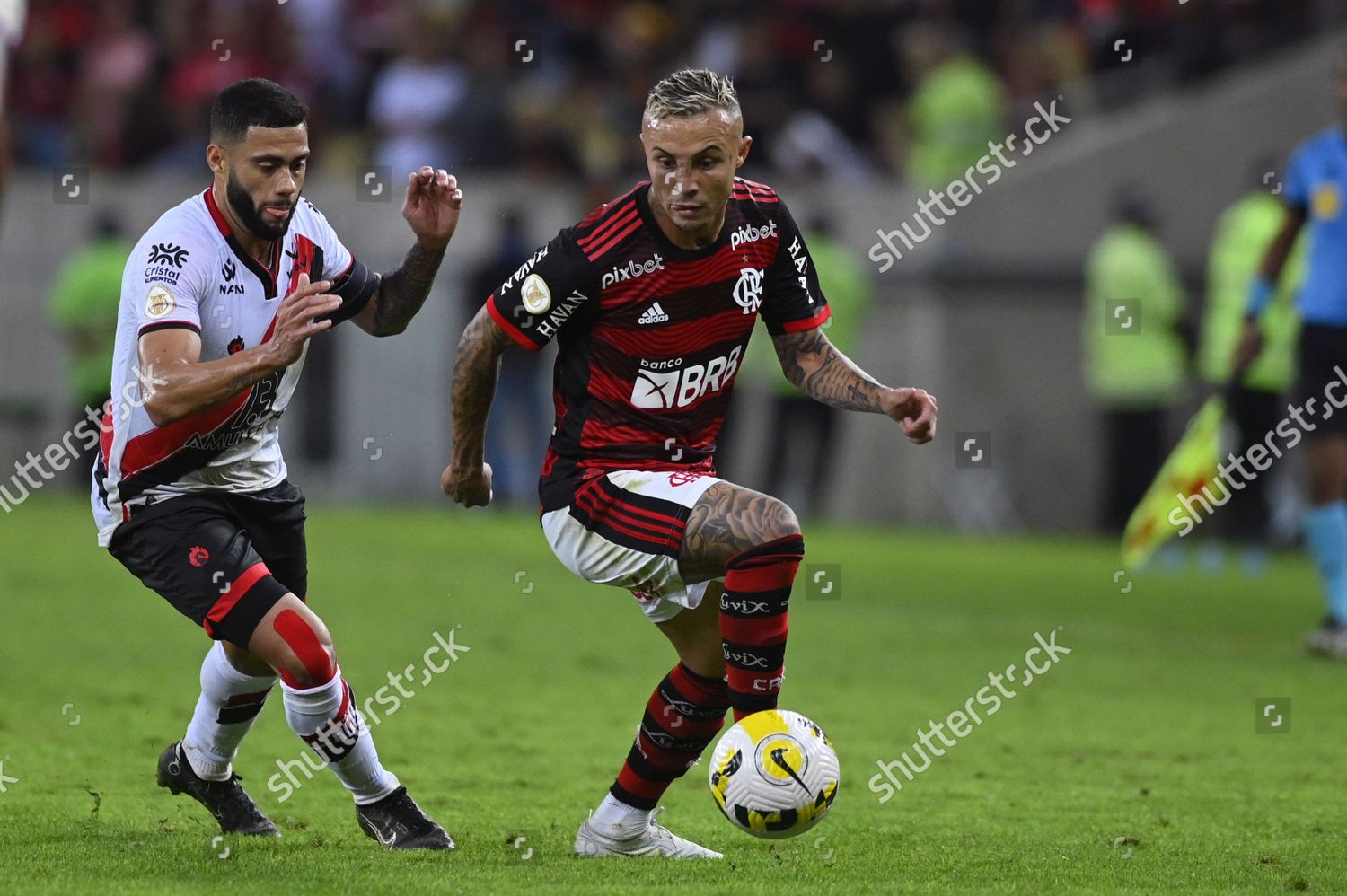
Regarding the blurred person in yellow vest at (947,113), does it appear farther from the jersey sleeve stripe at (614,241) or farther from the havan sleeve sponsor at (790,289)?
the jersey sleeve stripe at (614,241)

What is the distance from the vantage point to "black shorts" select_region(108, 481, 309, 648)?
5.24 m

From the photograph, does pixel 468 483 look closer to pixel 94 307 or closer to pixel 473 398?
pixel 473 398

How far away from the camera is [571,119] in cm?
1866

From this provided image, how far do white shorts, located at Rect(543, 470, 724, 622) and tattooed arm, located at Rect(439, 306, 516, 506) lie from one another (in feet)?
0.88

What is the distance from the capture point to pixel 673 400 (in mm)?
5559

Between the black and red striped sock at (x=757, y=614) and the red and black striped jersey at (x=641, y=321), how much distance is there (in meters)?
0.54

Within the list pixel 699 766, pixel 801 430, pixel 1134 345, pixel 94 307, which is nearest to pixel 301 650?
pixel 699 766

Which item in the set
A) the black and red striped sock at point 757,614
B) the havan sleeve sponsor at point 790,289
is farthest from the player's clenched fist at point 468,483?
the havan sleeve sponsor at point 790,289

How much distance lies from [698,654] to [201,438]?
1.57m

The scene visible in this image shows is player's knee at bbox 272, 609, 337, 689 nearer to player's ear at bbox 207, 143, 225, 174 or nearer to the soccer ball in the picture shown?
the soccer ball

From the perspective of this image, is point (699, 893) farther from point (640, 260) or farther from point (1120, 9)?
point (1120, 9)

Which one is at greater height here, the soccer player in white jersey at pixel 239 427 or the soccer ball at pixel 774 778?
the soccer player in white jersey at pixel 239 427

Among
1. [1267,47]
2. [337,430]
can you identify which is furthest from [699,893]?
[1267,47]

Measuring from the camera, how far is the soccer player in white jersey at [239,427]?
513 centimetres
